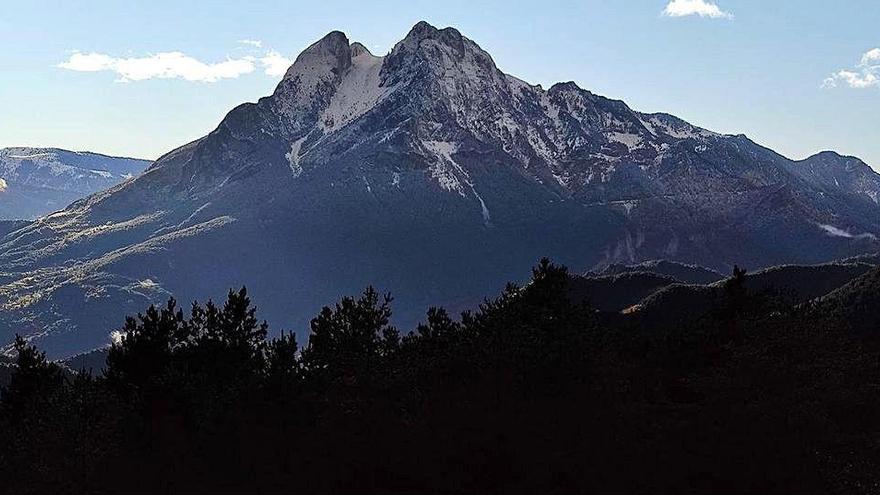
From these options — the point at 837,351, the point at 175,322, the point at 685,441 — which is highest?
the point at 175,322

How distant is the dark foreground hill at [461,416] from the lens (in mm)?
78188

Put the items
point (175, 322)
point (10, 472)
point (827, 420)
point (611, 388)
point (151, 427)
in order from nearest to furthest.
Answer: point (827, 420), point (611, 388), point (151, 427), point (10, 472), point (175, 322)

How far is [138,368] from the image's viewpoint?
110 m

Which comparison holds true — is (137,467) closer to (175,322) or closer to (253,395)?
(253,395)

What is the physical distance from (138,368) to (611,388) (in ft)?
185

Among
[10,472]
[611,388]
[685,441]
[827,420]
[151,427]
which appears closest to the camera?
[827,420]

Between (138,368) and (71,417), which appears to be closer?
(71,417)

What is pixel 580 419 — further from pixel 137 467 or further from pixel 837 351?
pixel 137 467

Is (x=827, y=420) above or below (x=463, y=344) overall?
below

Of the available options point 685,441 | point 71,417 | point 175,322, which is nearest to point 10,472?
point 71,417

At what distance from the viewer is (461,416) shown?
91.2m

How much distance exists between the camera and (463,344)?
108 metres

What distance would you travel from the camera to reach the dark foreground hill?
7819cm

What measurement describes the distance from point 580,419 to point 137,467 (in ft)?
151
